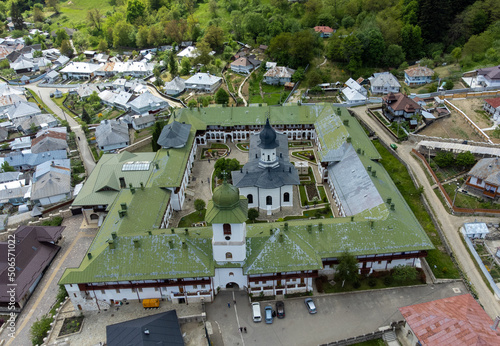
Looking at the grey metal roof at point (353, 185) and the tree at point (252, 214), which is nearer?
the grey metal roof at point (353, 185)

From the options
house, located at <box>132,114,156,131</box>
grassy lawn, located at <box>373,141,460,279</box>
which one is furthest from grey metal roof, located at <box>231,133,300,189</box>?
house, located at <box>132,114,156,131</box>

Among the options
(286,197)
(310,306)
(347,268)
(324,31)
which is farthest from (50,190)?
(324,31)

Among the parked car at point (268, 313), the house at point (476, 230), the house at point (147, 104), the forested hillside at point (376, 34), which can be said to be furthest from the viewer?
the forested hillside at point (376, 34)

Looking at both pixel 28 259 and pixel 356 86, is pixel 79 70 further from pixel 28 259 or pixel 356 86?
pixel 28 259

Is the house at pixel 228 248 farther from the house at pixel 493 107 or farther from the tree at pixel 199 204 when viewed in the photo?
the house at pixel 493 107

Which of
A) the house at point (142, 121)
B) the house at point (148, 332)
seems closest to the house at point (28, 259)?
the house at point (148, 332)

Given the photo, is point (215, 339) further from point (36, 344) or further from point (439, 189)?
point (439, 189)

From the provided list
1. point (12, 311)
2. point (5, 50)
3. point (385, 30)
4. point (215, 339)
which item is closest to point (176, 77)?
point (385, 30)
